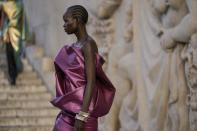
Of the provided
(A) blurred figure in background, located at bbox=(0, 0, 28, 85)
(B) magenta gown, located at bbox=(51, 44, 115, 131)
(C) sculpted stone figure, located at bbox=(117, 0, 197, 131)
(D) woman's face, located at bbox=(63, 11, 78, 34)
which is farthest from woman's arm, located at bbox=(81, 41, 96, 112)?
(A) blurred figure in background, located at bbox=(0, 0, 28, 85)

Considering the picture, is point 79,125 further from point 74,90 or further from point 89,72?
point 89,72

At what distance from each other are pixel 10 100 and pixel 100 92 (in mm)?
5521

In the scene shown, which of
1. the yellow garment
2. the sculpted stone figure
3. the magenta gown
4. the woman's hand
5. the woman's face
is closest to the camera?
the woman's hand

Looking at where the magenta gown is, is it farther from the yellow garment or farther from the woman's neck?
the yellow garment

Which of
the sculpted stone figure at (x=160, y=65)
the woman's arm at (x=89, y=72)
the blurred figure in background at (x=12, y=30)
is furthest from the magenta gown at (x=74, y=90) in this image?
the blurred figure in background at (x=12, y=30)

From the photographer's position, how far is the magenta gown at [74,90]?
4465 millimetres

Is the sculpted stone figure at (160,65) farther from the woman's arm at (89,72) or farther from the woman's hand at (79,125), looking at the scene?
the woman's hand at (79,125)

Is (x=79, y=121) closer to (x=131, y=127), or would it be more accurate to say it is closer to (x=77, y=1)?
(x=131, y=127)

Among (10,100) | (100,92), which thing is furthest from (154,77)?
(10,100)

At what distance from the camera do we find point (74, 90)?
4453 mm

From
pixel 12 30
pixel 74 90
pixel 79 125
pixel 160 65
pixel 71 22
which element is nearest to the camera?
pixel 79 125

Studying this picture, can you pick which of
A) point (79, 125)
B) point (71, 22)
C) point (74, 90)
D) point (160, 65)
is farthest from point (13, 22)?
point (79, 125)

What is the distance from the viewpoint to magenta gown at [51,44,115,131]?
4.46 metres

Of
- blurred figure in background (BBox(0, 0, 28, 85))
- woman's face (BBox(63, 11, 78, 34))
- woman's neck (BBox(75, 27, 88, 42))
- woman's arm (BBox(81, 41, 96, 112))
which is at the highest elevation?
woman's face (BBox(63, 11, 78, 34))
